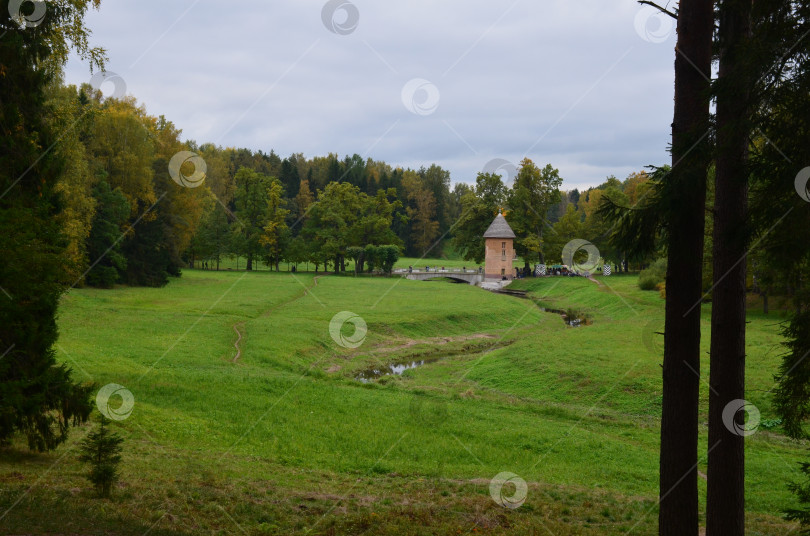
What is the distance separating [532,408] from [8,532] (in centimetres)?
1662

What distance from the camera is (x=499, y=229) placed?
6644 cm

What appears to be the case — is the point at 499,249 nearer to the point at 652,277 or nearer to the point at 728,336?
the point at 652,277

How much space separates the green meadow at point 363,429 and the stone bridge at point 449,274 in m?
31.9

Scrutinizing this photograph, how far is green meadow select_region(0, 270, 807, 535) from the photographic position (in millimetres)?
8422

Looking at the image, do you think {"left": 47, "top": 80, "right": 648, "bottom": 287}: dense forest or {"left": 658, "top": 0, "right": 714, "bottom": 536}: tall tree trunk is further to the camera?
{"left": 47, "top": 80, "right": 648, "bottom": 287}: dense forest

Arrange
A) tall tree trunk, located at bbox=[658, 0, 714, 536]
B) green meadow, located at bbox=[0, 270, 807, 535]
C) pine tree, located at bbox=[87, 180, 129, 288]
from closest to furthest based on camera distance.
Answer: tall tree trunk, located at bbox=[658, 0, 714, 536], green meadow, located at bbox=[0, 270, 807, 535], pine tree, located at bbox=[87, 180, 129, 288]

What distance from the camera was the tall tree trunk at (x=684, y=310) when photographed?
22.7 feet

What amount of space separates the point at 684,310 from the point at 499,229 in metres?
60.2

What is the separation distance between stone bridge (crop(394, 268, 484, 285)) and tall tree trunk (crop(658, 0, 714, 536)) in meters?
63.4

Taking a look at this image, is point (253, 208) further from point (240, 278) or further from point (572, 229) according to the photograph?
point (572, 229)

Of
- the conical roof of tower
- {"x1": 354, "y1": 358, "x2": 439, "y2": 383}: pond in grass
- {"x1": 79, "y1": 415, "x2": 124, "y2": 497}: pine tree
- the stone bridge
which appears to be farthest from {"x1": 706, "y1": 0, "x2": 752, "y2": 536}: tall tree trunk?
the stone bridge

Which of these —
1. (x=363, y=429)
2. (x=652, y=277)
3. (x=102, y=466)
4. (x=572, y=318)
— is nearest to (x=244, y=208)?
(x=572, y=318)

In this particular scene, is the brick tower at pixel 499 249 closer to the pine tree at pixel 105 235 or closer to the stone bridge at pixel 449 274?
the stone bridge at pixel 449 274

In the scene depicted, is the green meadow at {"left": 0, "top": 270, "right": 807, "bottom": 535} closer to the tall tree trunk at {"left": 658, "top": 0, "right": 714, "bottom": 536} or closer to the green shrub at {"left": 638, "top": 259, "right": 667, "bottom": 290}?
the tall tree trunk at {"left": 658, "top": 0, "right": 714, "bottom": 536}
